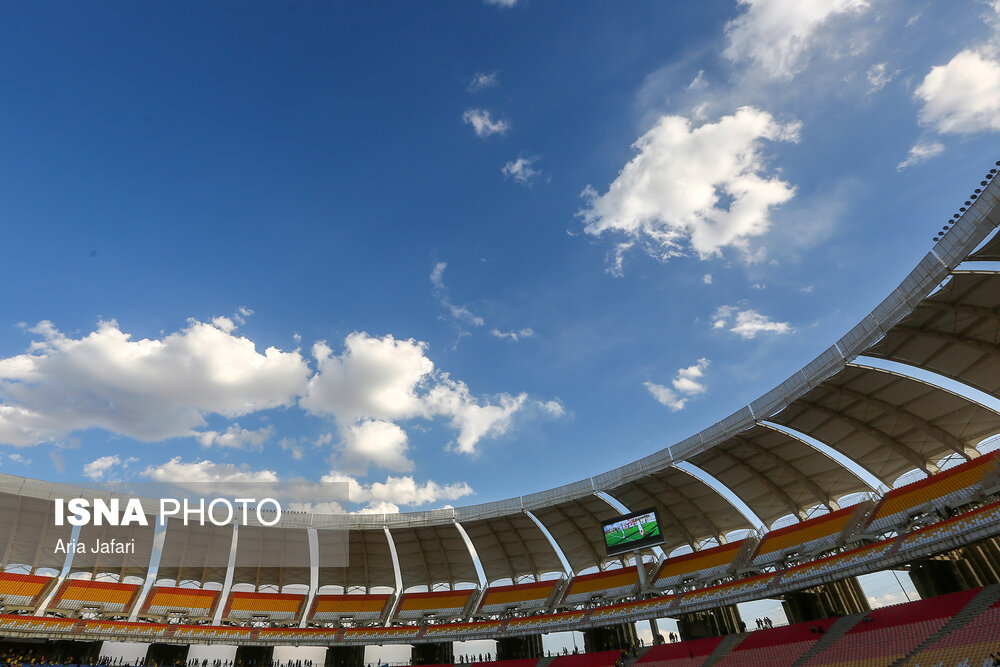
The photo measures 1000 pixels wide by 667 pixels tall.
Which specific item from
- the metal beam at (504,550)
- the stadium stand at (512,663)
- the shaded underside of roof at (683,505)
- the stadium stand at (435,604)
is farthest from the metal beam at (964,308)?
the stadium stand at (435,604)

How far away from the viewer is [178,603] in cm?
4506

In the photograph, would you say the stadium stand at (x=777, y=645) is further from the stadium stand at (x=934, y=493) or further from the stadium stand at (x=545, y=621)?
the stadium stand at (x=545, y=621)

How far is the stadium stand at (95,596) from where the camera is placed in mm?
41625

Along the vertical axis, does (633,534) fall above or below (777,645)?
above

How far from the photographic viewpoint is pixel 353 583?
1991 inches

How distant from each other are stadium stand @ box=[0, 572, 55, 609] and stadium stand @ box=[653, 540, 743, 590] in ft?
158

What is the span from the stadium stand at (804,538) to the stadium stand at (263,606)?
3953 centimetres

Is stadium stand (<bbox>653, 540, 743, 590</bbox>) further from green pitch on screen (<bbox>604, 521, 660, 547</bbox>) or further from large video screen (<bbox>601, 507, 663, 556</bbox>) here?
green pitch on screen (<bbox>604, 521, 660, 547</bbox>)

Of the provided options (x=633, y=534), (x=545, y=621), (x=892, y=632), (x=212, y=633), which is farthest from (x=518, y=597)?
(x=892, y=632)

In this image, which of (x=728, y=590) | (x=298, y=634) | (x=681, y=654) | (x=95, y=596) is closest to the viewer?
(x=728, y=590)

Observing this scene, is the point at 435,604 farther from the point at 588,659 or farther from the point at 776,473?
the point at 776,473

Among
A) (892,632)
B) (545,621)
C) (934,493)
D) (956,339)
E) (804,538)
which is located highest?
(956,339)

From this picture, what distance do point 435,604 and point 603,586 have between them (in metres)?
15.8

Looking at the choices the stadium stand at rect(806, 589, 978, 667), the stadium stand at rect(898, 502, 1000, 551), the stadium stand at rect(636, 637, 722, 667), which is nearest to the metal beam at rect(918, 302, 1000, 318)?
the stadium stand at rect(898, 502, 1000, 551)
